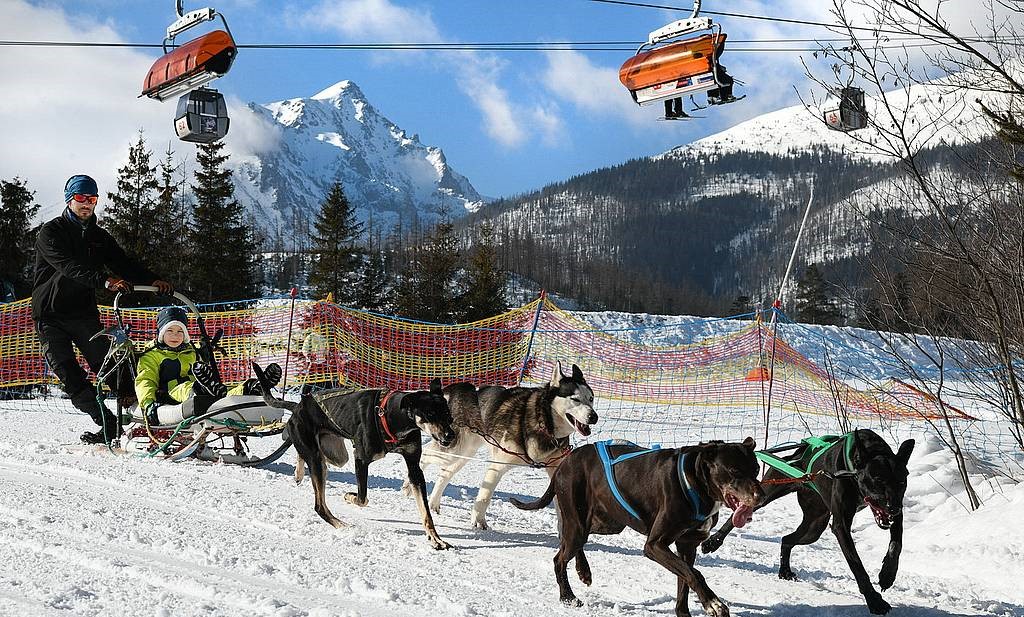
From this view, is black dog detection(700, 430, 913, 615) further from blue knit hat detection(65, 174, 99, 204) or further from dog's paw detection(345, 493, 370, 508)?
blue knit hat detection(65, 174, 99, 204)

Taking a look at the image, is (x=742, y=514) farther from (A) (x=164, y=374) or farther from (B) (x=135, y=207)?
(B) (x=135, y=207)

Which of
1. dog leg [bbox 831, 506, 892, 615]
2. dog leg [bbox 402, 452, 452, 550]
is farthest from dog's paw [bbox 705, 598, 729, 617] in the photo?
dog leg [bbox 402, 452, 452, 550]

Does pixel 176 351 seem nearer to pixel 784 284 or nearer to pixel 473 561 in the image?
pixel 473 561

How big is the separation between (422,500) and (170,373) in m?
3.58

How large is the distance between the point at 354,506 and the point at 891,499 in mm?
3782

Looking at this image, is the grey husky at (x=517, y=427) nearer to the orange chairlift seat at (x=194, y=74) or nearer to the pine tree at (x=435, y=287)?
the orange chairlift seat at (x=194, y=74)

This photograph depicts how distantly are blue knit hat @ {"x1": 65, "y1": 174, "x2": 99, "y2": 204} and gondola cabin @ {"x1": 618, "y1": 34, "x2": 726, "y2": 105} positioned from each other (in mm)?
5538

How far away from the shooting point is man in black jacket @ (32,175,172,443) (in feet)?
25.7

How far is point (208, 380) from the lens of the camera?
25.9 ft

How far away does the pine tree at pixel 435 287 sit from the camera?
125 ft

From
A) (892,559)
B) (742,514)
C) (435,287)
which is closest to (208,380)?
(742,514)

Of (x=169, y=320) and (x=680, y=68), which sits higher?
(x=680, y=68)

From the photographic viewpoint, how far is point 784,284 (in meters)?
9.63

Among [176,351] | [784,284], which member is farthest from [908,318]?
[176,351]
